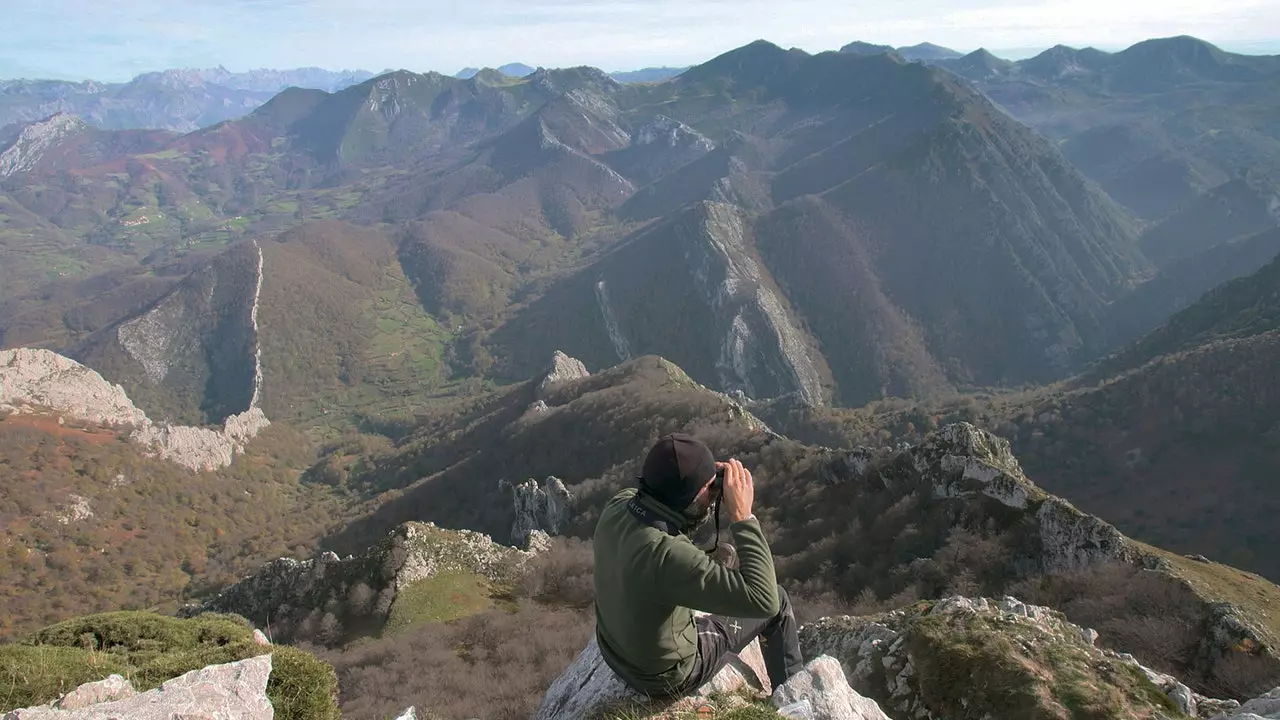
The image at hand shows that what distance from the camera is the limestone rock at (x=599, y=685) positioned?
8305 mm

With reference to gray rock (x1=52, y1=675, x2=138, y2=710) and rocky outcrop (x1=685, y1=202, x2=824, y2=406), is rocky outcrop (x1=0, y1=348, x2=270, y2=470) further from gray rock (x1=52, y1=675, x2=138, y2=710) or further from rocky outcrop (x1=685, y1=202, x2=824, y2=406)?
gray rock (x1=52, y1=675, x2=138, y2=710)

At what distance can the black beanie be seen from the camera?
6.43 m

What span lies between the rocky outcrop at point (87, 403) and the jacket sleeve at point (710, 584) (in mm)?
128960

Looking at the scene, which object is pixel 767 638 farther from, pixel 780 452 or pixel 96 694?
pixel 780 452

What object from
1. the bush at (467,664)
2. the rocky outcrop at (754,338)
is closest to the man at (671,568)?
the bush at (467,664)

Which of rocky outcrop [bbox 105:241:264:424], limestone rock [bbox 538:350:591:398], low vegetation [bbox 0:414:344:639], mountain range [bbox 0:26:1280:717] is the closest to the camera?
mountain range [bbox 0:26:1280:717]

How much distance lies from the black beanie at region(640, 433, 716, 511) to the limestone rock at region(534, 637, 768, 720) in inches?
126

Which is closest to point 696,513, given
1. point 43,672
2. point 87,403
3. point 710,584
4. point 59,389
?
point 710,584

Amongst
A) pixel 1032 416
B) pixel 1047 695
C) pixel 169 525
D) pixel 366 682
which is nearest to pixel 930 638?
pixel 1047 695

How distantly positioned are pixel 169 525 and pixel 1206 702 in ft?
390

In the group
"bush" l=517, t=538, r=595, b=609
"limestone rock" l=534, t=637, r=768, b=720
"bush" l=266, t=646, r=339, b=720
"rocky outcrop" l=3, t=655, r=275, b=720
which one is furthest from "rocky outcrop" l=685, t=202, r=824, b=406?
"rocky outcrop" l=3, t=655, r=275, b=720

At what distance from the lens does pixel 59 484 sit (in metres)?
92.1

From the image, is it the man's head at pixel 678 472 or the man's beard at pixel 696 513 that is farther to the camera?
the man's beard at pixel 696 513

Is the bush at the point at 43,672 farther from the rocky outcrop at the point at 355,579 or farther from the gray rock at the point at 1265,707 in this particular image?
the rocky outcrop at the point at 355,579
